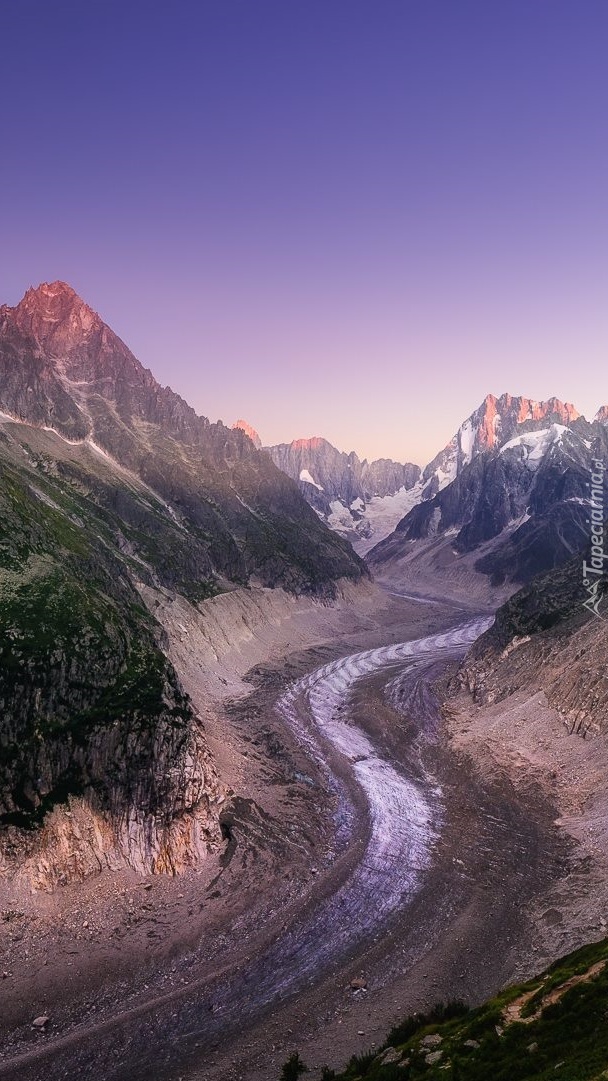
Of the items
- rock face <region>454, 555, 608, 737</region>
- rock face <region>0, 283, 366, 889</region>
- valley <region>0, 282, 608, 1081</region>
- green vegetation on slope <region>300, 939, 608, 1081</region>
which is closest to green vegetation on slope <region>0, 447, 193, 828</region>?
rock face <region>0, 283, 366, 889</region>

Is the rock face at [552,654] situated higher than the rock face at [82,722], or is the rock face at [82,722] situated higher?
the rock face at [82,722]

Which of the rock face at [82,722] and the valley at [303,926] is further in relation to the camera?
the rock face at [82,722]

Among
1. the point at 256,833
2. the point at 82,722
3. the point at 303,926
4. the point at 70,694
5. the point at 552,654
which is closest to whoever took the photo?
the point at 303,926

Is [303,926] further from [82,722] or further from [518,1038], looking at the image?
[82,722]

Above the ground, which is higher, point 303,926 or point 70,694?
point 70,694

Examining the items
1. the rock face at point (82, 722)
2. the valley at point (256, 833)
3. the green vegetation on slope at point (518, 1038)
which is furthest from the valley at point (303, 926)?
the green vegetation on slope at point (518, 1038)

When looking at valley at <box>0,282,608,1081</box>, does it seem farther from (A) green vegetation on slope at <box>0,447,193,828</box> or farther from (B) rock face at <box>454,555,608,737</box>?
(B) rock face at <box>454,555,608,737</box>

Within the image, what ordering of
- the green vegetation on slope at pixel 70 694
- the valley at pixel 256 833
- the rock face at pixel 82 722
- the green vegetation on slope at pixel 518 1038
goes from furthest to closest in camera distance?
the green vegetation on slope at pixel 70 694
the rock face at pixel 82 722
the valley at pixel 256 833
the green vegetation on slope at pixel 518 1038

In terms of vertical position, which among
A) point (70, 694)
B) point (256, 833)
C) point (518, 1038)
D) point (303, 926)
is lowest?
point (303, 926)

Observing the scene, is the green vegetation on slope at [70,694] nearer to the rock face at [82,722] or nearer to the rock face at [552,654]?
the rock face at [82,722]

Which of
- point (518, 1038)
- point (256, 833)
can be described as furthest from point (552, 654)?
point (518, 1038)

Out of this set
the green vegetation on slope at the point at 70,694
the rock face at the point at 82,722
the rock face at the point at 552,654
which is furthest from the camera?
the rock face at the point at 552,654
